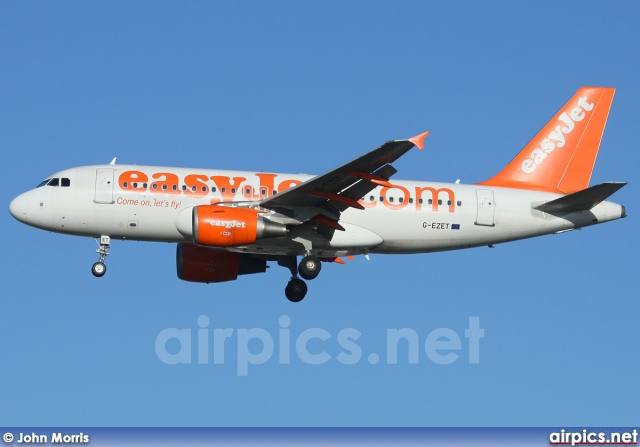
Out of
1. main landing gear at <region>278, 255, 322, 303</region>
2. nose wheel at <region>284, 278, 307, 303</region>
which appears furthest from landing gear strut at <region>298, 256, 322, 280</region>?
nose wheel at <region>284, 278, 307, 303</region>

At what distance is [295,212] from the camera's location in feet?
159

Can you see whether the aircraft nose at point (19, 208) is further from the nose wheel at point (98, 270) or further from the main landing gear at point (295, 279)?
the main landing gear at point (295, 279)

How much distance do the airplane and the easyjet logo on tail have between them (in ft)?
1.06

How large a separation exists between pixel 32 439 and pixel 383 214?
1515 cm

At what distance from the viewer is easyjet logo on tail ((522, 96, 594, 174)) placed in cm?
5366

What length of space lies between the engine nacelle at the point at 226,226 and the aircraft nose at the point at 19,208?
6.07m

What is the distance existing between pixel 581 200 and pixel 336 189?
31.7ft

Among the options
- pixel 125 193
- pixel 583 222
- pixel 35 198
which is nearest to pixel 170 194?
pixel 125 193

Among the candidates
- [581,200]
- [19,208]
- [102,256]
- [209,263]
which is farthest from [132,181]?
[581,200]

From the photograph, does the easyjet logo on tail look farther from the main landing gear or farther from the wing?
the main landing gear

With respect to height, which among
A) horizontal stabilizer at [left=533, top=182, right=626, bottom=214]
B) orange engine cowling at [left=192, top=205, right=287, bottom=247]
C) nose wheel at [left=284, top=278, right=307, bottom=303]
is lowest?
nose wheel at [left=284, top=278, right=307, bottom=303]

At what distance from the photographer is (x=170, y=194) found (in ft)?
160

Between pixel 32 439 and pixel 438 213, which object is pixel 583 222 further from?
pixel 32 439

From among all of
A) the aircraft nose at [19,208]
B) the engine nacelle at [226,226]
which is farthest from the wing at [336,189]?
the aircraft nose at [19,208]
